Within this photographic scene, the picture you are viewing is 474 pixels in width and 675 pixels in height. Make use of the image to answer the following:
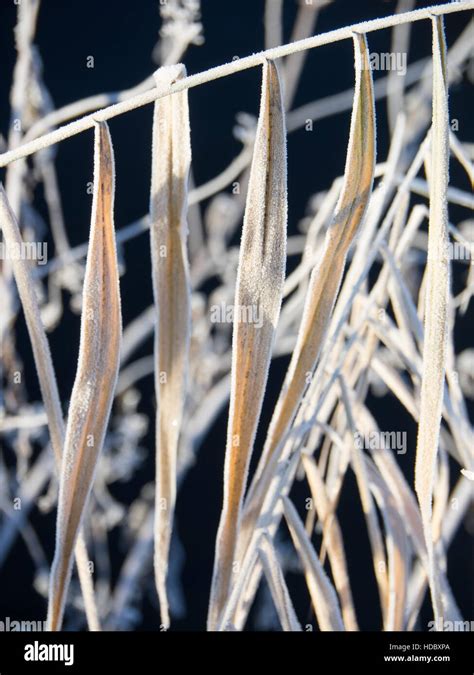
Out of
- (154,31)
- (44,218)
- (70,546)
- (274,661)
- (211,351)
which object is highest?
(154,31)

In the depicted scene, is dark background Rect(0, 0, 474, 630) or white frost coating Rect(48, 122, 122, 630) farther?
dark background Rect(0, 0, 474, 630)

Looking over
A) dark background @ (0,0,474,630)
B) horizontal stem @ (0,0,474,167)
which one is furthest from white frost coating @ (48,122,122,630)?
dark background @ (0,0,474,630)

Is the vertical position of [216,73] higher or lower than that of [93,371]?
higher

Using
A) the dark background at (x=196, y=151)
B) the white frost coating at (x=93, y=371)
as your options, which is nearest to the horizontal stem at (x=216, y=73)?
the white frost coating at (x=93, y=371)

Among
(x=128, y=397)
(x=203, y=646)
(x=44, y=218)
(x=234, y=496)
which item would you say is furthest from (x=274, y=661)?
(x=44, y=218)

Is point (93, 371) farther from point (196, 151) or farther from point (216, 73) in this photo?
point (196, 151)

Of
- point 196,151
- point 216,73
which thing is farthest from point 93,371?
point 196,151

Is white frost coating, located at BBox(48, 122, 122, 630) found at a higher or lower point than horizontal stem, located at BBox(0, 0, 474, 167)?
lower

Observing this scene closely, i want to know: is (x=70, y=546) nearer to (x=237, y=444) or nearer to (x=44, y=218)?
(x=237, y=444)

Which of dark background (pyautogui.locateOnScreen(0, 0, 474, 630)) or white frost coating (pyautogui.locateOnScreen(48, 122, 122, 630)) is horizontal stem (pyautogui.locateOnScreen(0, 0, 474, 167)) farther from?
dark background (pyautogui.locateOnScreen(0, 0, 474, 630))
